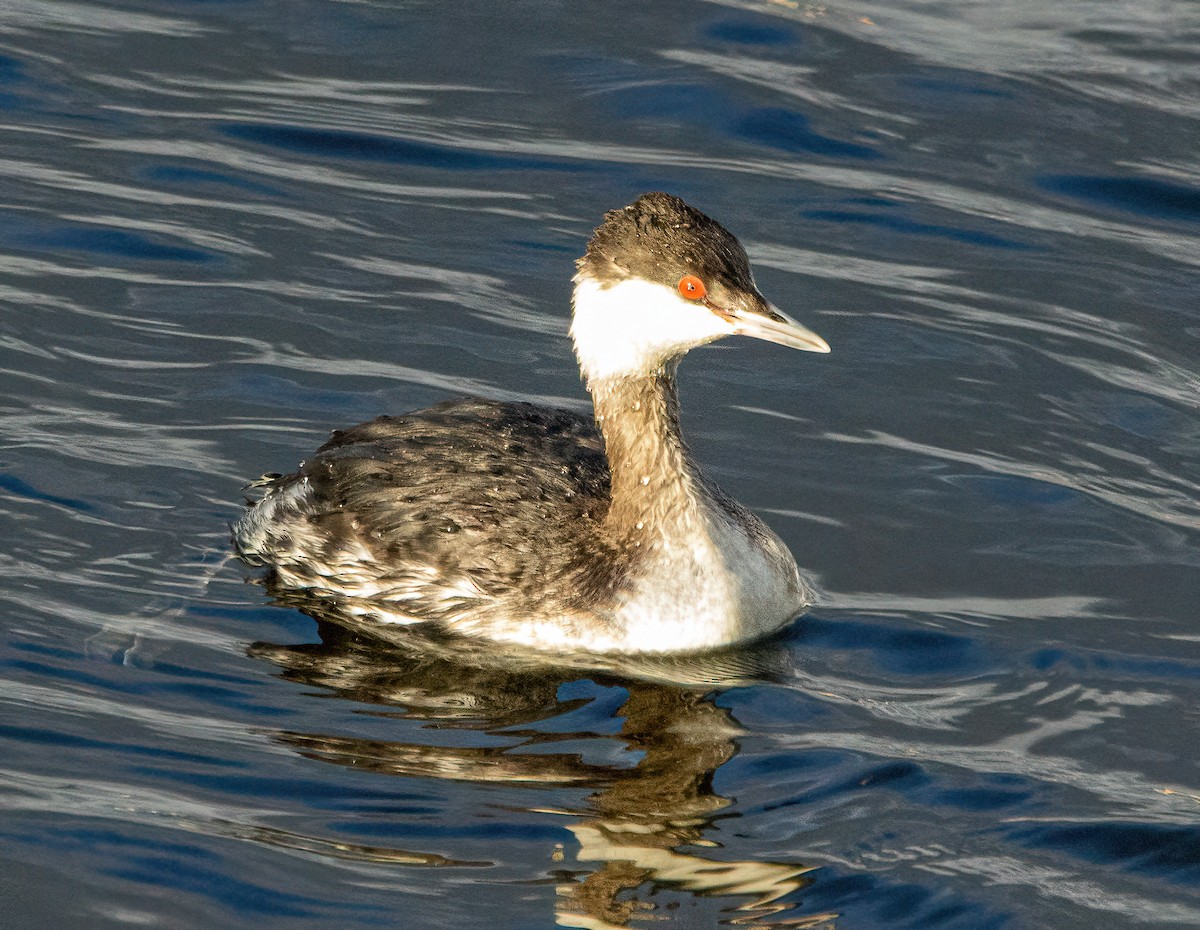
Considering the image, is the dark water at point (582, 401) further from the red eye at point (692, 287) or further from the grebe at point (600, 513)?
the red eye at point (692, 287)

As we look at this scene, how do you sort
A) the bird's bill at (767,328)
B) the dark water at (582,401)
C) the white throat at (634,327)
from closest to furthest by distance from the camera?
the dark water at (582,401), the bird's bill at (767,328), the white throat at (634,327)

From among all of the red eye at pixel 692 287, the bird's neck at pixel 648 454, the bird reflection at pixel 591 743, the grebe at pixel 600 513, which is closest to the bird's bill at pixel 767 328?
the grebe at pixel 600 513

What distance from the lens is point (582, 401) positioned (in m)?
9.87

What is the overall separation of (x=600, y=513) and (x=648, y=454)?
14.0 inches

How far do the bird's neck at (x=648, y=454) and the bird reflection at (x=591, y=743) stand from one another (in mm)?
567

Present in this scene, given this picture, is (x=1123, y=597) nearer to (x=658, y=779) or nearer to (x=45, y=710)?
(x=658, y=779)

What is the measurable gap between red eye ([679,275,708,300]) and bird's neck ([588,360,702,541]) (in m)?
0.42

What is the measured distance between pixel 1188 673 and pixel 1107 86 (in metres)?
6.99

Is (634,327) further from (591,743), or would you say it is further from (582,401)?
(582,401)

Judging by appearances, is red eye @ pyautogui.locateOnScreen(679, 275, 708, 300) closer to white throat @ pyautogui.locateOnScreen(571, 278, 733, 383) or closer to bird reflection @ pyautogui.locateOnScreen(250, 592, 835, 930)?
white throat @ pyautogui.locateOnScreen(571, 278, 733, 383)

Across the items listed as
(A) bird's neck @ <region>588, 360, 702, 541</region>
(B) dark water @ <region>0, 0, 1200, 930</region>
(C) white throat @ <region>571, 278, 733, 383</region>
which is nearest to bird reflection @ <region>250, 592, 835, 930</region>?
(B) dark water @ <region>0, 0, 1200, 930</region>

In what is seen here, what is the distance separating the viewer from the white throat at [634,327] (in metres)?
7.25

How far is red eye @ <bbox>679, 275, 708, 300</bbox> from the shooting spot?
7.18 m

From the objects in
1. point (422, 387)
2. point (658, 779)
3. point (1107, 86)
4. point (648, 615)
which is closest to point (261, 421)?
point (422, 387)
